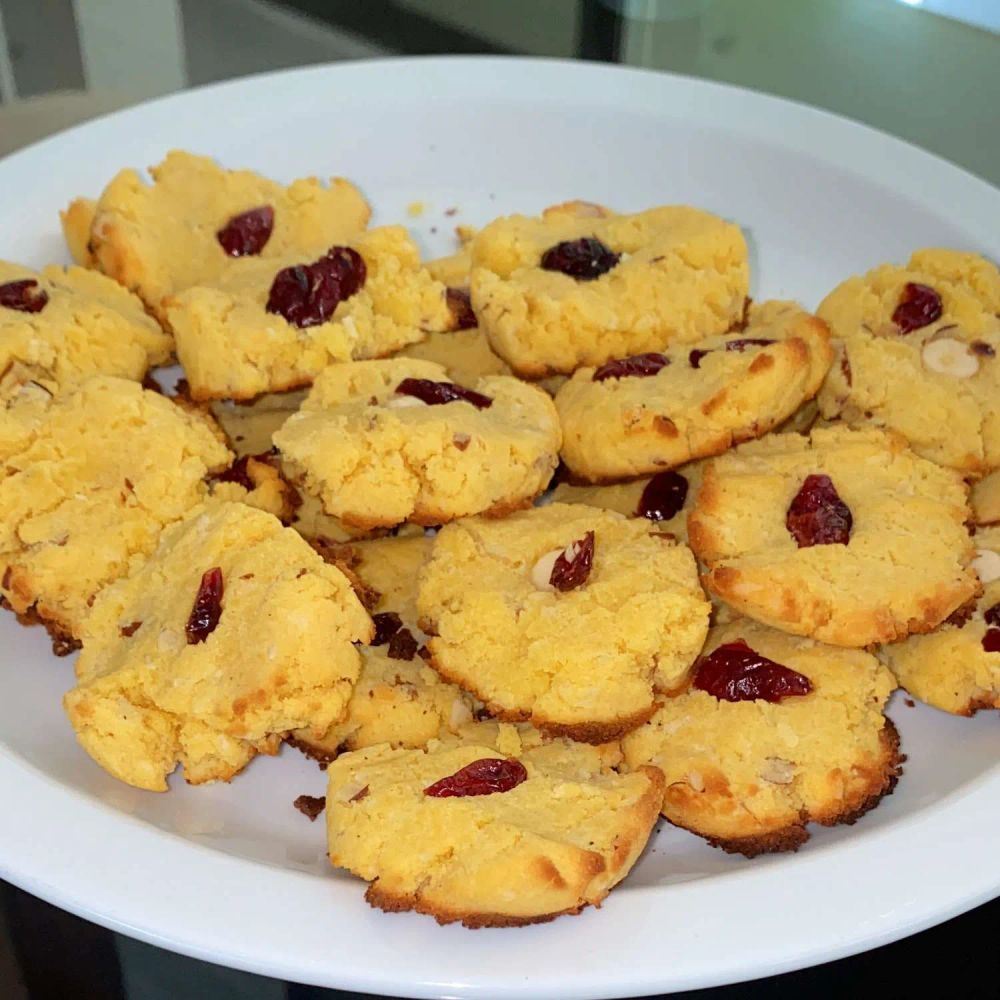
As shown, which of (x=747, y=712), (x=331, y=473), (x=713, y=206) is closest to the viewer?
(x=747, y=712)

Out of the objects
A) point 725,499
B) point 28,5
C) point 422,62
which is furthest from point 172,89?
point 725,499

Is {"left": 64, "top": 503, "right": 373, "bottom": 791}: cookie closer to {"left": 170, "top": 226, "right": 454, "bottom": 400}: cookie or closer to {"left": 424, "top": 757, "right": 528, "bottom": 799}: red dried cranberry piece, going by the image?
{"left": 424, "top": 757, "right": 528, "bottom": 799}: red dried cranberry piece

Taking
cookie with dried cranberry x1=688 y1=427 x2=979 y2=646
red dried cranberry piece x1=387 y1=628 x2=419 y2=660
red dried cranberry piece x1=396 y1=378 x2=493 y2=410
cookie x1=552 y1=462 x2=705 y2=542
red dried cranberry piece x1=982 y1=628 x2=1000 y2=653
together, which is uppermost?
red dried cranberry piece x1=396 y1=378 x2=493 y2=410

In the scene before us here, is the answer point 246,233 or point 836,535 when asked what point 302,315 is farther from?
point 836,535

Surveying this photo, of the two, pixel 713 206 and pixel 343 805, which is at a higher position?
pixel 713 206

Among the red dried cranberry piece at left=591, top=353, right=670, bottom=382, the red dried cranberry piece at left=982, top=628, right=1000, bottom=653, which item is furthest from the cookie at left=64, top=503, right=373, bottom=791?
the red dried cranberry piece at left=982, top=628, right=1000, bottom=653

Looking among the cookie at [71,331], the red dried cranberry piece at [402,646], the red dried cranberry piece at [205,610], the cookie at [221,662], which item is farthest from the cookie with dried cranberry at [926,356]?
the cookie at [71,331]

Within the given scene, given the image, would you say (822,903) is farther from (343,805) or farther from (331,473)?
(331,473)
